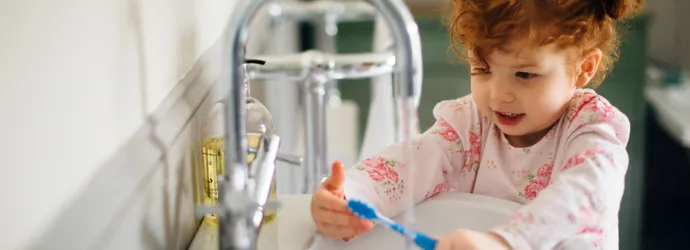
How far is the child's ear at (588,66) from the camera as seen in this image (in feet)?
3.22

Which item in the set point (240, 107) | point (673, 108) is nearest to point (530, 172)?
point (240, 107)

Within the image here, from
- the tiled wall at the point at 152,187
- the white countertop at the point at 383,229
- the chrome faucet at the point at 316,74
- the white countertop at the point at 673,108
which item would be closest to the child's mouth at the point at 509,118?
the white countertop at the point at 383,229

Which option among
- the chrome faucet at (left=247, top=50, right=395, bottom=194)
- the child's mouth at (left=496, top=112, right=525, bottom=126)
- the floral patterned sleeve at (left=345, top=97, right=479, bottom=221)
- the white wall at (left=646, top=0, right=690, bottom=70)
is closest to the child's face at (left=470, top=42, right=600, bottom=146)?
the child's mouth at (left=496, top=112, right=525, bottom=126)

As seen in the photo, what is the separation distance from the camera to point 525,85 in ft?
3.05

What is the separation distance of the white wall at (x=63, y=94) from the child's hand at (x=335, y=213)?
0.22 metres

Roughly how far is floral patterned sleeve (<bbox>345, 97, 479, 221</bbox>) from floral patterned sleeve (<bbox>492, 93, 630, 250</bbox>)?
19 centimetres

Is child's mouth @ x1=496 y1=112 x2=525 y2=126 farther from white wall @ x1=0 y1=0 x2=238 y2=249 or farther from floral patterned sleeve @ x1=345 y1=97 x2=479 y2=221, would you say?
white wall @ x1=0 y1=0 x2=238 y2=249

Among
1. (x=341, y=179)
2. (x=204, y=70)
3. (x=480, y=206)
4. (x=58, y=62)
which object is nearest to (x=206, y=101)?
(x=204, y=70)

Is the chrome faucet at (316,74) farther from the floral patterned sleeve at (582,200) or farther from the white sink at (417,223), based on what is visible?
the floral patterned sleeve at (582,200)

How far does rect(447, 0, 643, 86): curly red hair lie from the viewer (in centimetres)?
90

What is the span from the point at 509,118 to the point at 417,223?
0.61 feet

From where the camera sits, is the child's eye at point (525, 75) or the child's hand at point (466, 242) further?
the child's eye at point (525, 75)

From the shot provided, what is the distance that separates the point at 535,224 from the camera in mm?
811

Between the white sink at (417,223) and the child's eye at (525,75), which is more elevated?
the child's eye at (525,75)
